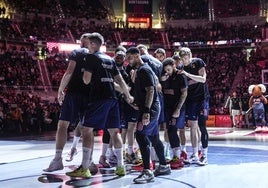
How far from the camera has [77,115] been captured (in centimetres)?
600

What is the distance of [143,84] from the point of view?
529 centimetres

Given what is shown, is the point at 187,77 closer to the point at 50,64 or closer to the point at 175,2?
the point at 50,64

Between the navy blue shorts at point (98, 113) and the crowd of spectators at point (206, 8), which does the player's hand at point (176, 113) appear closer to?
the navy blue shorts at point (98, 113)

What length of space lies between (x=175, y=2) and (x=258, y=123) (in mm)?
23153

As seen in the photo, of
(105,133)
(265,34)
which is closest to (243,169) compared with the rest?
(105,133)

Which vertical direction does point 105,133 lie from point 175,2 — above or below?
below

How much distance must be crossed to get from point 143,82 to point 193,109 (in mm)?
1692

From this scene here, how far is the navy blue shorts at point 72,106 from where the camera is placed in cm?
583

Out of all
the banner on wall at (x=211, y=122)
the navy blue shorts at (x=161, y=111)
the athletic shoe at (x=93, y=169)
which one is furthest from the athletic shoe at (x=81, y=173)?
the banner on wall at (x=211, y=122)

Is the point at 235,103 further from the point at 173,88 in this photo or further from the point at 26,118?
the point at 173,88

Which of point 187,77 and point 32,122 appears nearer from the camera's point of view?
point 187,77

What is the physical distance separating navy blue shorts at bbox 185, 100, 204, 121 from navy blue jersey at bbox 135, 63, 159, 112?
1383 millimetres

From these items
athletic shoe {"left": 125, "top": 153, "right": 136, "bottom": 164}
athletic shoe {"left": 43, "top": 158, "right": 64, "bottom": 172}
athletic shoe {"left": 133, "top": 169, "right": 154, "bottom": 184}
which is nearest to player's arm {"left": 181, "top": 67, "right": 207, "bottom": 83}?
athletic shoe {"left": 125, "top": 153, "right": 136, "bottom": 164}

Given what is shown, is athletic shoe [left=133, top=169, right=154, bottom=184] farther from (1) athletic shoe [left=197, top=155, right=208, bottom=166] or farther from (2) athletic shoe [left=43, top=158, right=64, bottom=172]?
(1) athletic shoe [left=197, top=155, right=208, bottom=166]
